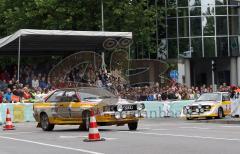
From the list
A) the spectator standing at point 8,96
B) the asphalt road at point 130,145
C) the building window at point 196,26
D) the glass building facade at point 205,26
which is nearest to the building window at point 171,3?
the glass building facade at point 205,26

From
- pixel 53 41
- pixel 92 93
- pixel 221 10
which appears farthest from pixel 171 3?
pixel 92 93

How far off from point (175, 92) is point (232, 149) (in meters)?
28.7

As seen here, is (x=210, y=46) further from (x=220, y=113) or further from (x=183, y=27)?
(x=220, y=113)

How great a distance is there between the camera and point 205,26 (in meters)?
63.0

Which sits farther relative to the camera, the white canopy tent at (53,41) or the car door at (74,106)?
the white canopy tent at (53,41)

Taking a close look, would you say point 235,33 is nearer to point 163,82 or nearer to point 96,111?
point 163,82

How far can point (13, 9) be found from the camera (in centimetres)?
5600

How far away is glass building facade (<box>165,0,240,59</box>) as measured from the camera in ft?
206

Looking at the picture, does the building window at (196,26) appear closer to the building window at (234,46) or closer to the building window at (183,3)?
the building window at (183,3)

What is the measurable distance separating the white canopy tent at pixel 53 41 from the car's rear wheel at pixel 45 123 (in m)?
12.1

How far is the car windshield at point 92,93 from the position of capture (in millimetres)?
23766

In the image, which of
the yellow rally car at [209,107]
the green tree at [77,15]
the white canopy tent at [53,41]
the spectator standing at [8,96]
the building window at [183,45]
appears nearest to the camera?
the yellow rally car at [209,107]

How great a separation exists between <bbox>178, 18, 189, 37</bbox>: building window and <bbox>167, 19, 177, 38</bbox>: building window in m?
0.47

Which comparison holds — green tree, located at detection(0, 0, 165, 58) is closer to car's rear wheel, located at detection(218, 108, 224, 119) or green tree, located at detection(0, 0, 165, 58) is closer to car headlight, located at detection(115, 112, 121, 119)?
car's rear wheel, located at detection(218, 108, 224, 119)
